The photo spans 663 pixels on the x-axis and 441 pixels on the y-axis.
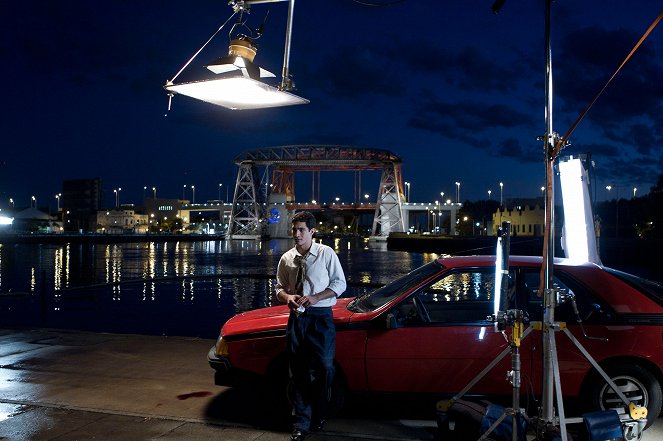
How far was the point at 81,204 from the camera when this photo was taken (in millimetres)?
191125

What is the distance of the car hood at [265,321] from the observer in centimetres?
531

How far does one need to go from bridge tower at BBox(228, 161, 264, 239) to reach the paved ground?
11442 cm

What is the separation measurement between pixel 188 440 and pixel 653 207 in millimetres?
81003

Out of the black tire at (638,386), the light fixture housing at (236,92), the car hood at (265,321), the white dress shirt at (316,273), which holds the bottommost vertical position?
the black tire at (638,386)

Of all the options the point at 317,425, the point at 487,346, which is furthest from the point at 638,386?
the point at 317,425

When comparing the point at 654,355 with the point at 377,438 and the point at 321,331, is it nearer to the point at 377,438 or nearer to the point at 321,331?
the point at 377,438

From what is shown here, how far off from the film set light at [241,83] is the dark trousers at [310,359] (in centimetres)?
190

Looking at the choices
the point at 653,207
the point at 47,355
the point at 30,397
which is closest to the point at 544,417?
the point at 30,397

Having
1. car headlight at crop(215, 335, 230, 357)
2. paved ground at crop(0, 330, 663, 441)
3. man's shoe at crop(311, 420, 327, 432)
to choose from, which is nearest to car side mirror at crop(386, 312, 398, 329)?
paved ground at crop(0, 330, 663, 441)

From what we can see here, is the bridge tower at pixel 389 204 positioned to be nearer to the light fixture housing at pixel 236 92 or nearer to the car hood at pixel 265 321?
the car hood at pixel 265 321

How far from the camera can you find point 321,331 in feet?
15.1

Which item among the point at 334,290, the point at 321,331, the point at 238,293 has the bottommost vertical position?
the point at 238,293

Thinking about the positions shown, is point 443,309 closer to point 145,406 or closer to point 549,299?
point 549,299

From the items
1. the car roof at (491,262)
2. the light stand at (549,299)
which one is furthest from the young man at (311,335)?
the light stand at (549,299)
